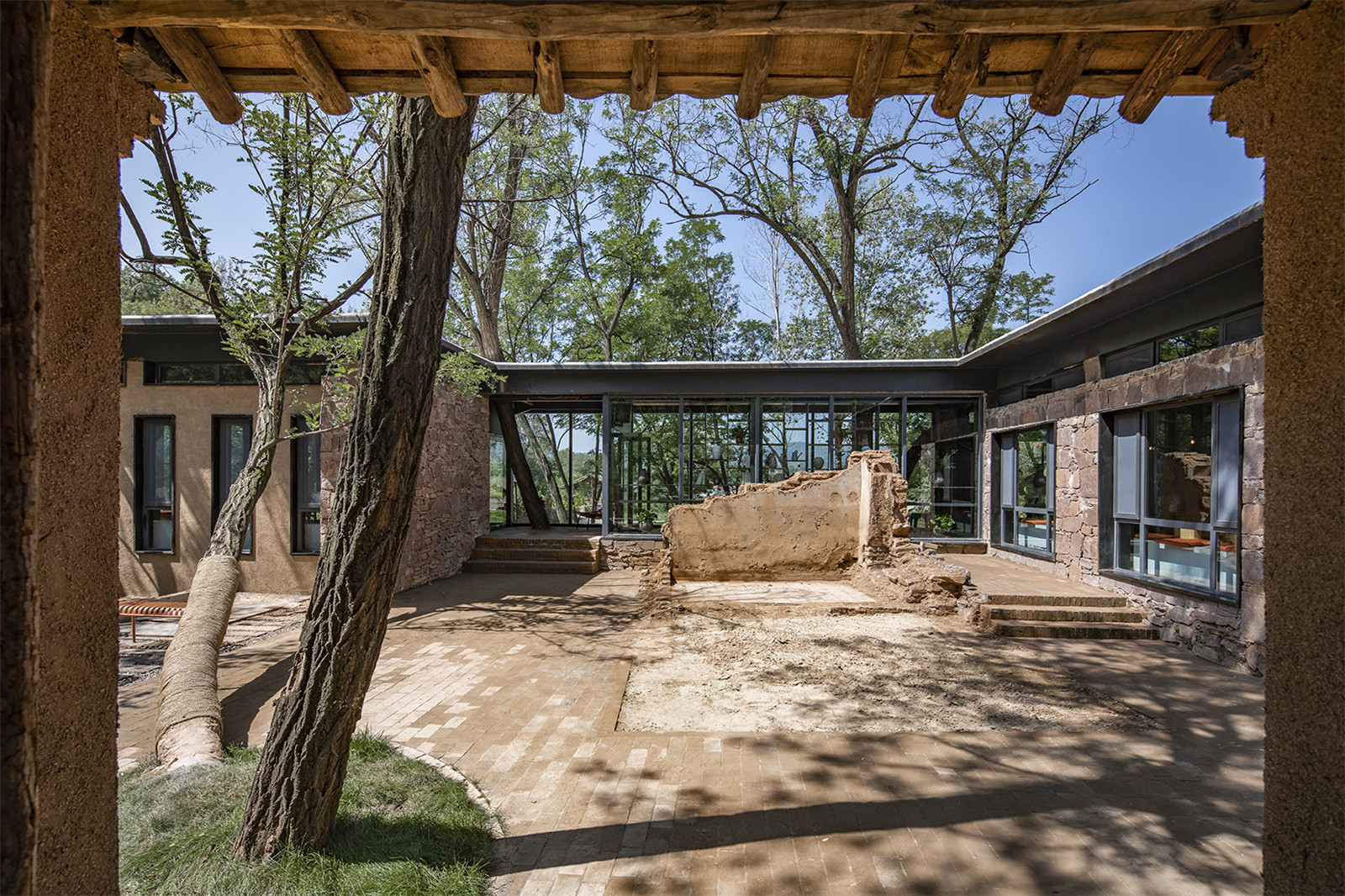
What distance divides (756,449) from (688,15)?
10780mm

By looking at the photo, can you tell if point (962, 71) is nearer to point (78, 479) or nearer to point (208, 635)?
point (78, 479)

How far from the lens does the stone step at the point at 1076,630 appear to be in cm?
692

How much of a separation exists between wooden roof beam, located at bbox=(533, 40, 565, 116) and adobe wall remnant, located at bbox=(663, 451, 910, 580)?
317 inches

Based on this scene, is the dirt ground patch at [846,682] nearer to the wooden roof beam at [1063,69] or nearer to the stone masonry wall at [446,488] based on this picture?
the wooden roof beam at [1063,69]

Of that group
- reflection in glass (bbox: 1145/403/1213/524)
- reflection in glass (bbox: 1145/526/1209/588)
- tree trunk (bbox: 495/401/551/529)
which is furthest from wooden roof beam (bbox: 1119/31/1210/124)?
tree trunk (bbox: 495/401/551/529)

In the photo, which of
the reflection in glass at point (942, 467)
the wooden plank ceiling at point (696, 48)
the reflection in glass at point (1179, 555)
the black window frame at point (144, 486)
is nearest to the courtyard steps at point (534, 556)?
the black window frame at point (144, 486)

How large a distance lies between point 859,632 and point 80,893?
6624 mm

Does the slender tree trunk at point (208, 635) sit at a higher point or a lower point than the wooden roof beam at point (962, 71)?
lower

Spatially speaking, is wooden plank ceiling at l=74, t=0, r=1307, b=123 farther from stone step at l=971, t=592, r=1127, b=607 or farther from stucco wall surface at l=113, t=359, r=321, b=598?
stucco wall surface at l=113, t=359, r=321, b=598

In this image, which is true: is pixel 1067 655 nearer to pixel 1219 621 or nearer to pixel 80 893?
pixel 1219 621

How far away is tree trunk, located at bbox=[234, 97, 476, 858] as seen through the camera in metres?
2.61

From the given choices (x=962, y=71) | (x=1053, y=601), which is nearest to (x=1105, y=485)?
(x=1053, y=601)

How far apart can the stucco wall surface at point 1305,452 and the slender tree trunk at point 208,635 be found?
481 centimetres

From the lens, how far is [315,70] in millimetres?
2023
